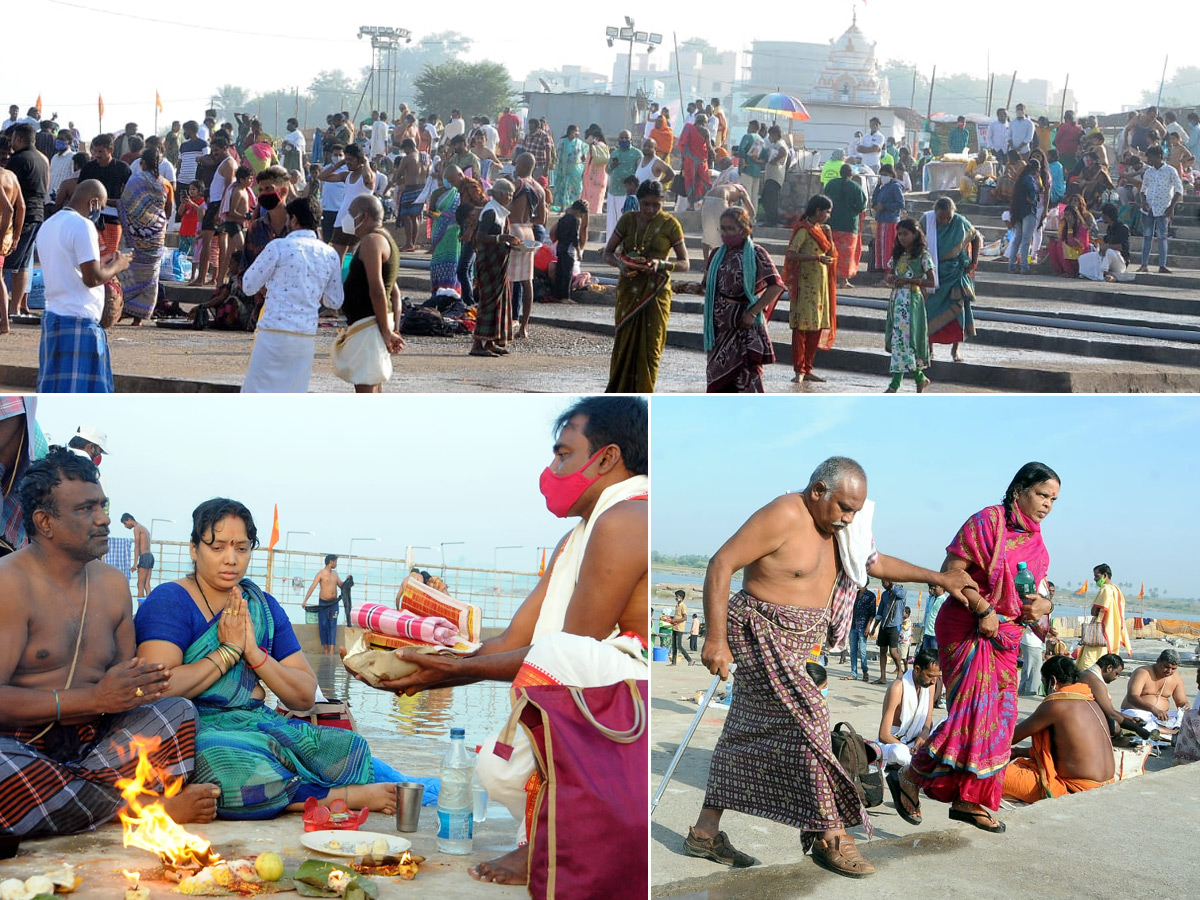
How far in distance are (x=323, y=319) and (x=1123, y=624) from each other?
7703 mm

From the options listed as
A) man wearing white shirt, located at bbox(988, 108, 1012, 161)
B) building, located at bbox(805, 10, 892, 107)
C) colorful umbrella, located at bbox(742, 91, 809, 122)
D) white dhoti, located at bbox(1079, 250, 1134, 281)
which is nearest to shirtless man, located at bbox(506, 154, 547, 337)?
white dhoti, located at bbox(1079, 250, 1134, 281)

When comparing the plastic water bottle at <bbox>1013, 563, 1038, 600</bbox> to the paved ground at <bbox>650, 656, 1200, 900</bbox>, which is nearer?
the paved ground at <bbox>650, 656, 1200, 900</bbox>

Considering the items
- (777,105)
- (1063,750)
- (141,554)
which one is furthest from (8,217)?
(777,105)

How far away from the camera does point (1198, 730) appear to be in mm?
7148

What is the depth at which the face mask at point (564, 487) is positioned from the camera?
11.8 ft

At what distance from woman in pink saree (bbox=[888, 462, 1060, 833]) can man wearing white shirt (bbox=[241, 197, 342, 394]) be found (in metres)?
3.51

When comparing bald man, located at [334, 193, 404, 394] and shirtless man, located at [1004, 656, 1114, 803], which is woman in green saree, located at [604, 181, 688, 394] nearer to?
bald man, located at [334, 193, 404, 394]

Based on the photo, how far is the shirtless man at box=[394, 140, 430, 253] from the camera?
1747 cm

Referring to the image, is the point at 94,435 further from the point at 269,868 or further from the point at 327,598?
the point at 269,868

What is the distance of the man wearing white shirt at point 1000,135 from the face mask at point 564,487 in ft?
62.1

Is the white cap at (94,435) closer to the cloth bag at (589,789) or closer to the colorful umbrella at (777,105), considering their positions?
the cloth bag at (589,789)

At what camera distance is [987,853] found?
4.43m

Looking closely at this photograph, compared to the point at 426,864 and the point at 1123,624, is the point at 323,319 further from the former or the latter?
the point at 426,864

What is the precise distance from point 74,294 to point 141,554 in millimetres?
2960
